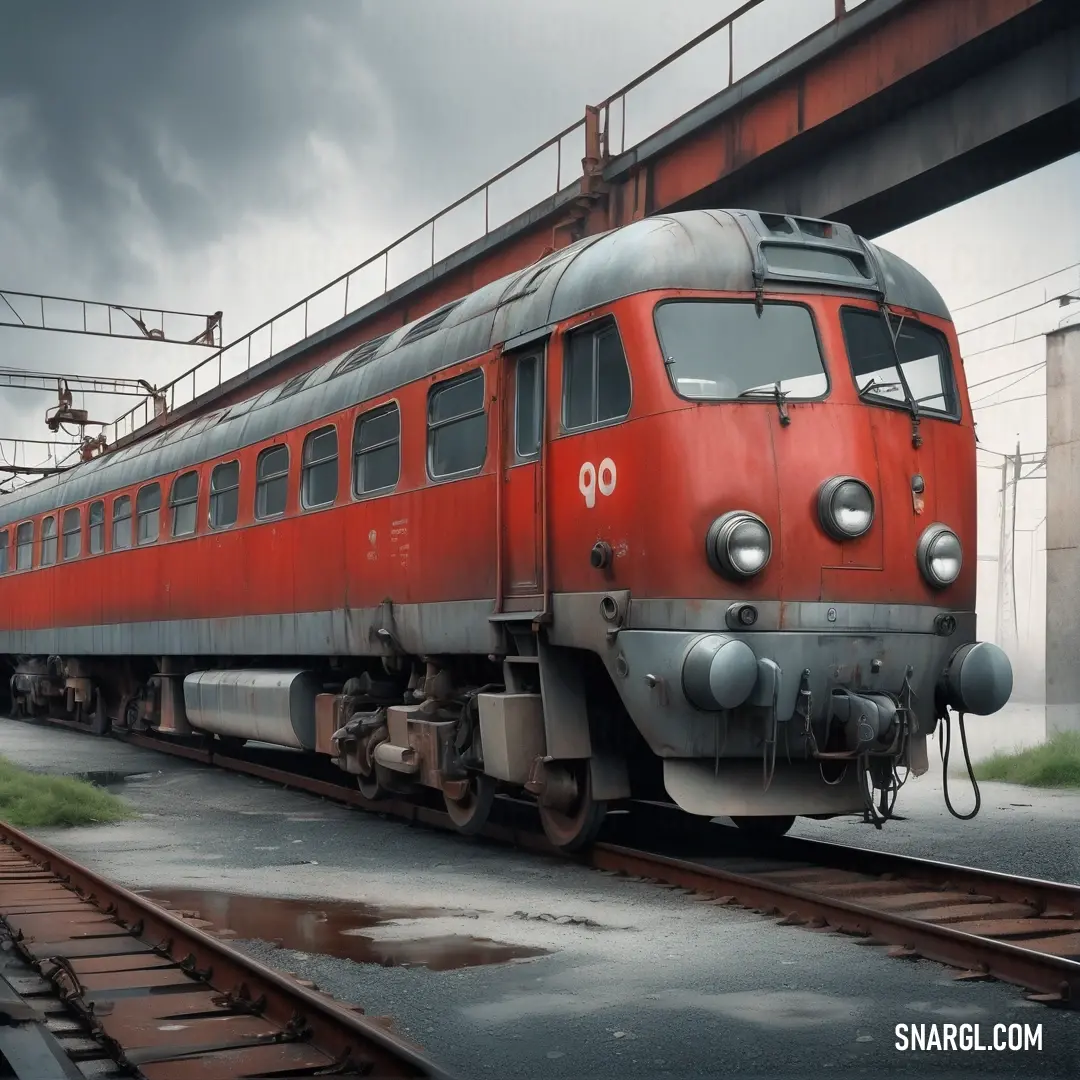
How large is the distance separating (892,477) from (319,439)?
19.1ft

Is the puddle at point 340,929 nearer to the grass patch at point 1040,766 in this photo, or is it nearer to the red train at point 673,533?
the red train at point 673,533

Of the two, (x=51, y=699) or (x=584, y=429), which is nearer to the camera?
(x=584, y=429)

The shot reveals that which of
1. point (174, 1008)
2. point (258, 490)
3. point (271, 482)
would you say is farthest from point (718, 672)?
point (258, 490)

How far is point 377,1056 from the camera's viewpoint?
4734 mm

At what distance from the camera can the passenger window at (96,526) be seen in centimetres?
1916

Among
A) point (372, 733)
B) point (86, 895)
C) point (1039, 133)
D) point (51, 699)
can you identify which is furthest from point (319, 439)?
point (51, 699)

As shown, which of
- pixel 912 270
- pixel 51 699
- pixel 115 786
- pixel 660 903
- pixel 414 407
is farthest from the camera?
pixel 51 699

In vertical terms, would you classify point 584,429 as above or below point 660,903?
above

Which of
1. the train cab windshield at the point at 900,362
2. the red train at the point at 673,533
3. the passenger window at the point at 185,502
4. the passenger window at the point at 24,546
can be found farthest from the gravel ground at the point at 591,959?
the passenger window at the point at 24,546

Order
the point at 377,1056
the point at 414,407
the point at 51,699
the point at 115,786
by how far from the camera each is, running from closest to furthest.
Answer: the point at 377,1056, the point at 414,407, the point at 115,786, the point at 51,699

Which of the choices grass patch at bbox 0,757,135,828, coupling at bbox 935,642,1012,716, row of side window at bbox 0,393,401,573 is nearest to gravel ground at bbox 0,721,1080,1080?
grass patch at bbox 0,757,135,828

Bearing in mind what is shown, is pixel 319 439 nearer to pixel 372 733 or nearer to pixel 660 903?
pixel 372 733

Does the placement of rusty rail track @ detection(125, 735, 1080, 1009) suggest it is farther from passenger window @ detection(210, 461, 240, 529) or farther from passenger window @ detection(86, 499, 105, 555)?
passenger window @ detection(86, 499, 105, 555)

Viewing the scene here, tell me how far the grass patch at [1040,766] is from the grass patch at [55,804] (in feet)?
28.7
